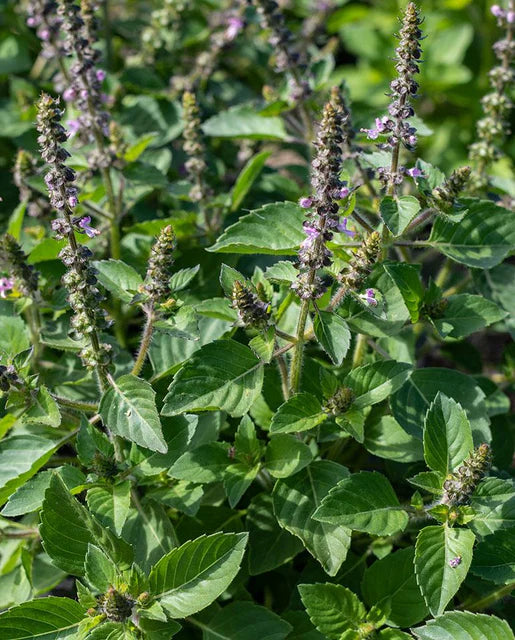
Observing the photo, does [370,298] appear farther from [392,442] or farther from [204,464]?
[204,464]

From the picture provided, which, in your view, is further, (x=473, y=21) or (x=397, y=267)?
(x=473, y=21)

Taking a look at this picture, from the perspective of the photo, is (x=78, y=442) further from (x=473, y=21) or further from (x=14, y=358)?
(x=473, y=21)

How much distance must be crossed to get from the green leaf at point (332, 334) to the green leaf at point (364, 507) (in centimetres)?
42

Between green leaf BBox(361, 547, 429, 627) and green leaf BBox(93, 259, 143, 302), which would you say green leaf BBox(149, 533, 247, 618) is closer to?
green leaf BBox(361, 547, 429, 627)

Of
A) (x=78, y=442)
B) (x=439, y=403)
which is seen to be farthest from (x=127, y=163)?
(x=439, y=403)

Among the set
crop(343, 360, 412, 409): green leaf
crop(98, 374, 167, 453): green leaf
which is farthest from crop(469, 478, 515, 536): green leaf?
crop(98, 374, 167, 453): green leaf

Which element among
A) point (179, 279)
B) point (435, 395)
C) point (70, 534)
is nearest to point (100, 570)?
point (70, 534)

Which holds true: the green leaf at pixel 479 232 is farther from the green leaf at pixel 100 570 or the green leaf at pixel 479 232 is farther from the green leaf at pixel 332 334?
the green leaf at pixel 100 570

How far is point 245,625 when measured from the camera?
237cm

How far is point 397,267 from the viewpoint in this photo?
240 centimetres

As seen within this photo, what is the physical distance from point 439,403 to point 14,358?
1.36m

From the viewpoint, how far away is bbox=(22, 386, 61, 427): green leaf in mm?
2211

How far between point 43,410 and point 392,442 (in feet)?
3.87

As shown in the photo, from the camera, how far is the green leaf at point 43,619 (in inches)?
84.2
